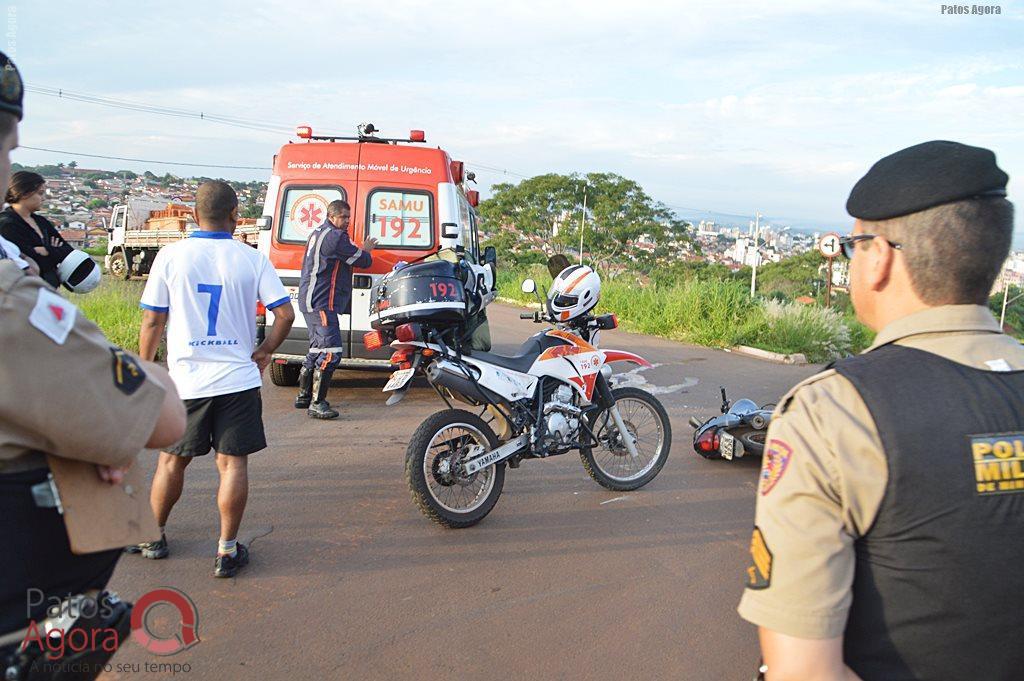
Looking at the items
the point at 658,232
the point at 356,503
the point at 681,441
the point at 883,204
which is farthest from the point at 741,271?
the point at 883,204

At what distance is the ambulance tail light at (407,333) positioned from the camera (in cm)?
439

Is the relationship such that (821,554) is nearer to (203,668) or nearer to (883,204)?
(883,204)

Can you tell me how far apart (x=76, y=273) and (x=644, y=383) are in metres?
6.32

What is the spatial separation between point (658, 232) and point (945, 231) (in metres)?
31.0

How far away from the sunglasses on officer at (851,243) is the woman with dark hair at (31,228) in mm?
4571

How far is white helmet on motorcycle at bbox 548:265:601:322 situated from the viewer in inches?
198

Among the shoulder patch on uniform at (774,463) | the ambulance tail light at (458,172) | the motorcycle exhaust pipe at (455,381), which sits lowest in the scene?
the motorcycle exhaust pipe at (455,381)

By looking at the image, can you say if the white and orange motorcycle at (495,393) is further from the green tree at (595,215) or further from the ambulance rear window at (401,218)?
the green tree at (595,215)

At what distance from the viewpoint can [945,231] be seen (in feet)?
4.57

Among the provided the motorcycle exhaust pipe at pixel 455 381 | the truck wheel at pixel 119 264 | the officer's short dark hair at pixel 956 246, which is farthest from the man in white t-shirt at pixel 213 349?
the truck wheel at pixel 119 264

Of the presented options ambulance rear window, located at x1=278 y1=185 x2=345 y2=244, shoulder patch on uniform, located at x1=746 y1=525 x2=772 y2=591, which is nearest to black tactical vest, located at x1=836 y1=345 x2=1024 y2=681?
shoulder patch on uniform, located at x1=746 y1=525 x2=772 y2=591

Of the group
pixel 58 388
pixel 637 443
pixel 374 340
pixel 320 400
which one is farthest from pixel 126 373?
pixel 320 400

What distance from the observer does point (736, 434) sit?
19.5 feet

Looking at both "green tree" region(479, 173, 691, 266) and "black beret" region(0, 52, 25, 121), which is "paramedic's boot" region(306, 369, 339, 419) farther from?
"green tree" region(479, 173, 691, 266)
